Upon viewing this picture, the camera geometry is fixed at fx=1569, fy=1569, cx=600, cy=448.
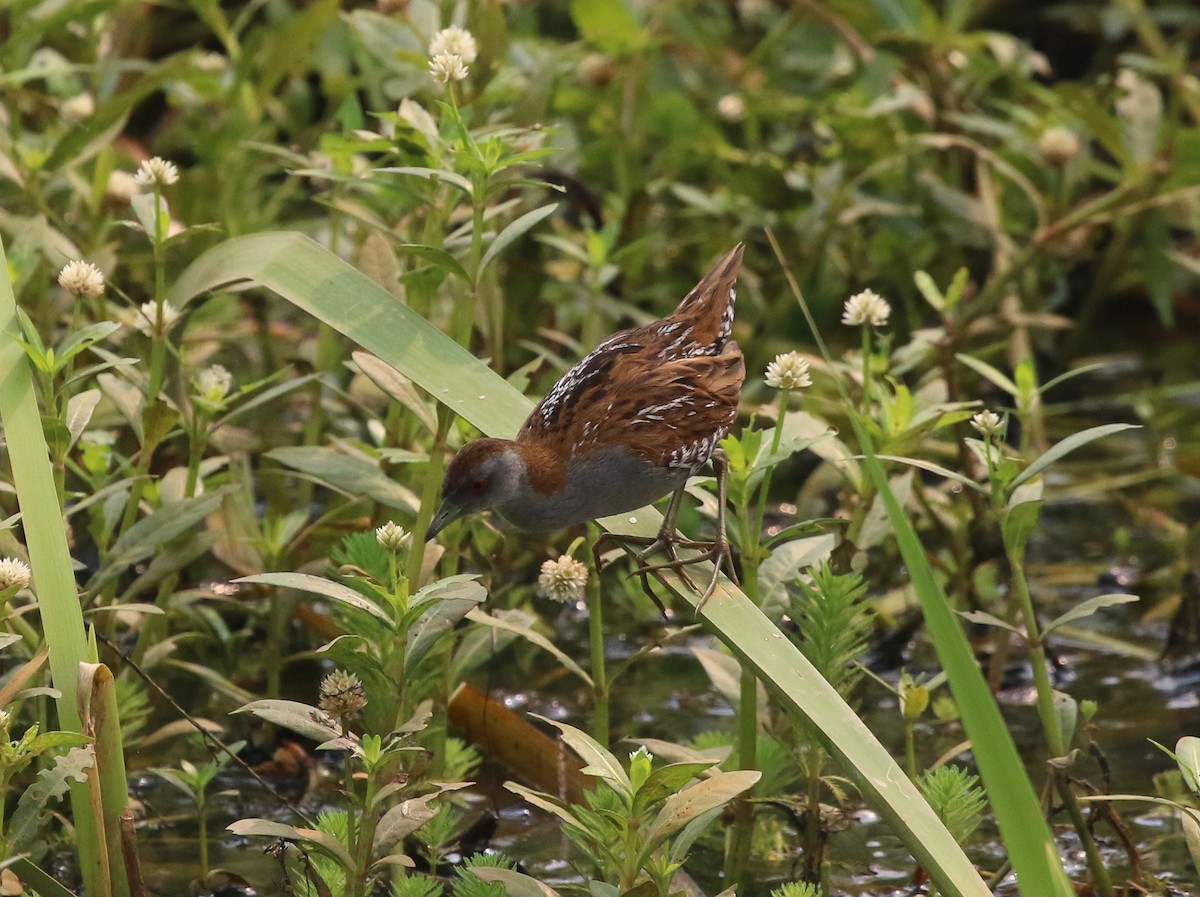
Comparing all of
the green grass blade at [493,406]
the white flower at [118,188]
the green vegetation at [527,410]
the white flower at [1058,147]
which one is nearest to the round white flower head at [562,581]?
the green vegetation at [527,410]

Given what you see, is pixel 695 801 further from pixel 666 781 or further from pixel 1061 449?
pixel 1061 449

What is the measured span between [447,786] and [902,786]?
0.69 metres

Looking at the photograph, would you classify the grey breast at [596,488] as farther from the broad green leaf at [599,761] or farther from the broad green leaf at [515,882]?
the broad green leaf at [515,882]

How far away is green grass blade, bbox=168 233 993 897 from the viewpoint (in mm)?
2312

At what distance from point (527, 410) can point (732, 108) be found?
2.94 meters

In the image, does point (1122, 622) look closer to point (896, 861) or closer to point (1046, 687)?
point (896, 861)

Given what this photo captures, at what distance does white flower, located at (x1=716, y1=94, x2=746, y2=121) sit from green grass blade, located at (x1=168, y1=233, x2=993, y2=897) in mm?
2921

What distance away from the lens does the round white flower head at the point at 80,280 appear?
9.88 feet

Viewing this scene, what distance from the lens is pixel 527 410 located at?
3.07 m

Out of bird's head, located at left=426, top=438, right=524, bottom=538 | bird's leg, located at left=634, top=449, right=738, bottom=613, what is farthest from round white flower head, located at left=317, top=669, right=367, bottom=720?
bird's leg, located at left=634, top=449, right=738, bottom=613

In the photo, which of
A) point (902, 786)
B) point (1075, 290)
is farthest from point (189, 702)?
point (1075, 290)

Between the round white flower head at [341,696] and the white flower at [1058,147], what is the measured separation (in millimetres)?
3248

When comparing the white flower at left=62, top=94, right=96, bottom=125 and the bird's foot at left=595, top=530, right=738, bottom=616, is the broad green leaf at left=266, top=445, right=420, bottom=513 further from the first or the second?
the white flower at left=62, top=94, right=96, bottom=125

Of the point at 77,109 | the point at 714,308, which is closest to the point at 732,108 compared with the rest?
the point at 77,109
